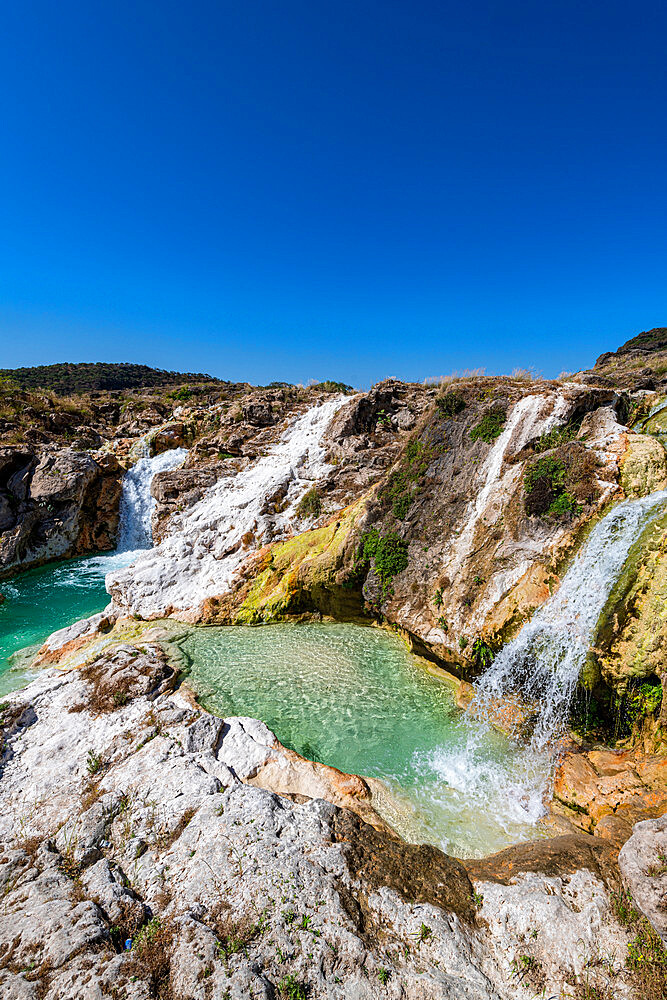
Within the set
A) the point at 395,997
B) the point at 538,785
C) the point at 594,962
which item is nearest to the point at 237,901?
the point at 395,997

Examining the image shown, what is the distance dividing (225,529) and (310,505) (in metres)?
3.86

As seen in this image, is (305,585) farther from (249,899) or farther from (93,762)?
(249,899)

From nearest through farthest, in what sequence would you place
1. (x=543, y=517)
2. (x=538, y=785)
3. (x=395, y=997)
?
1. (x=395, y=997)
2. (x=538, y=785)
3. (x=543, y=517)

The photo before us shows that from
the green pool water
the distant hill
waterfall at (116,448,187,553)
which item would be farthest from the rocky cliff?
the distant hill

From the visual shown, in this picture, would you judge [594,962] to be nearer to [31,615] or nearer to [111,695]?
[111,695]

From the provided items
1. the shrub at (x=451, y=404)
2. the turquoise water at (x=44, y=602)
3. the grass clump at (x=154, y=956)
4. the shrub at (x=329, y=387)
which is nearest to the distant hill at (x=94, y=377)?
the shrub at (x=329, y=387)

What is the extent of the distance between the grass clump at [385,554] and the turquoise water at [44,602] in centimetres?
1019

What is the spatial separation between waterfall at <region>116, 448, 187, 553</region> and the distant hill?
145 feet

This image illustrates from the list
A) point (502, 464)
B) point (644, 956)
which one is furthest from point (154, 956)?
point (502, 464)

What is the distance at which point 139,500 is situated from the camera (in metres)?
23.4

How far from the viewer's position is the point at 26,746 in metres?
7.58

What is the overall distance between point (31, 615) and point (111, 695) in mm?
9663

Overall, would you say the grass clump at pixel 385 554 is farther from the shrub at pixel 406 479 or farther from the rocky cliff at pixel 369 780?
the shrub at pixel 406 479

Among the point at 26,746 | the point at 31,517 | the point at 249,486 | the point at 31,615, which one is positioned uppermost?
the point at 249,486
